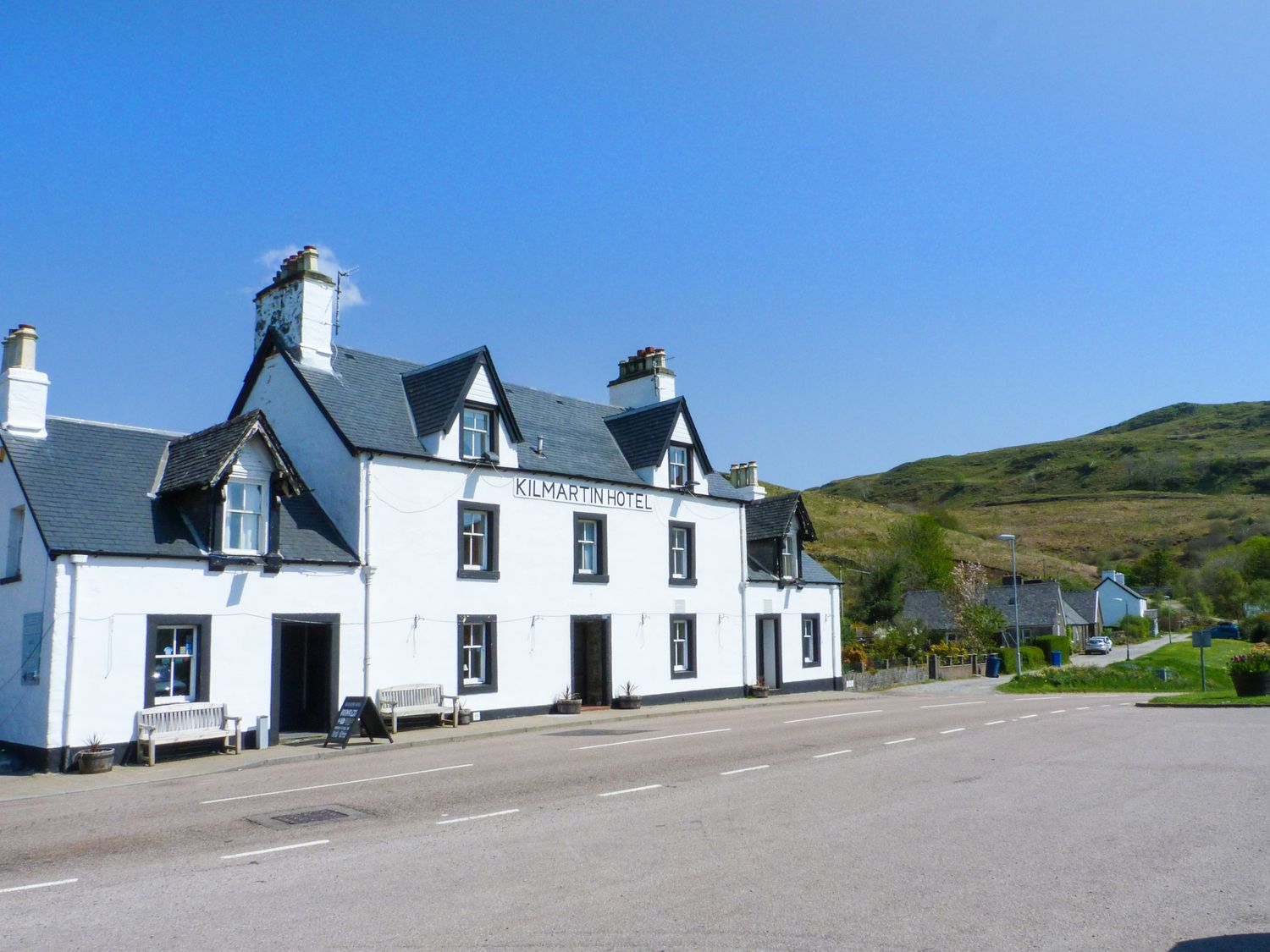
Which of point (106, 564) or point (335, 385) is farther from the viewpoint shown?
point (335, 385)

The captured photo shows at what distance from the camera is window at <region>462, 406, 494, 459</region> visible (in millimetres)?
25438

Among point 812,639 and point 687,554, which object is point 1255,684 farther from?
point 687,554

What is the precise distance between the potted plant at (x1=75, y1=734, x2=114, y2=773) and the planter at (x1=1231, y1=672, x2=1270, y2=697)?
31.4 meters

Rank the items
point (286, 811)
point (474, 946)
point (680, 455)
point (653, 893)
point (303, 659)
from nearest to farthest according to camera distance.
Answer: point (474, 946)
point (653, 893)
point (286, 811)
point (303, 659)
point (680, 455)

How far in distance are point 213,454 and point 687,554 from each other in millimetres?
15102

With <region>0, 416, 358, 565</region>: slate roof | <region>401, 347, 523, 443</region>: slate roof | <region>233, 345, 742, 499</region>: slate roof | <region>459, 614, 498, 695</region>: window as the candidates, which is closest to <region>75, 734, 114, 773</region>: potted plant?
<region>0, 416, 358, 565</region>: slate roof

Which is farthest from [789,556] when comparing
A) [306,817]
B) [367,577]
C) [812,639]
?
[306,817]

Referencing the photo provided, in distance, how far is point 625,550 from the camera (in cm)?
2891

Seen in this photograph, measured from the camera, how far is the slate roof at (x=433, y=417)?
24.0 metres

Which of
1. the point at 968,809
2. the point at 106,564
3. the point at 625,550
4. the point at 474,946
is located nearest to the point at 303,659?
the point at 106,564

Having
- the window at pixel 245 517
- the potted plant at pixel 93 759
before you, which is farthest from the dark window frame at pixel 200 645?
the window at pixel 245 517

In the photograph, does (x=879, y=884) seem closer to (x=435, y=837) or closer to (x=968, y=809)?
(x=968, y=809)

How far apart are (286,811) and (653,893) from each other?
255 inches

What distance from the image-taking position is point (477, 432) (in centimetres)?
2569
